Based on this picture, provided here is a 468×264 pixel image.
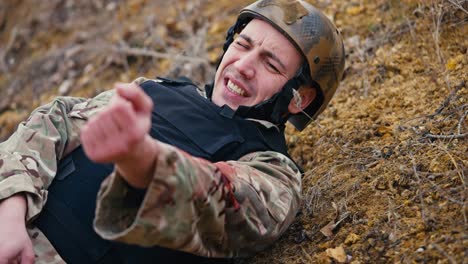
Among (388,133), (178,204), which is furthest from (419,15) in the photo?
(178,204)

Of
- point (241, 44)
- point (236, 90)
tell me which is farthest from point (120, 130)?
point (241, 44)

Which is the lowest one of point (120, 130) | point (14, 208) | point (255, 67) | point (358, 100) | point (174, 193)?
point (358, 100)

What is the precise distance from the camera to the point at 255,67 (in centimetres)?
271

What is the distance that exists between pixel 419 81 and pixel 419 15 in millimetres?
579

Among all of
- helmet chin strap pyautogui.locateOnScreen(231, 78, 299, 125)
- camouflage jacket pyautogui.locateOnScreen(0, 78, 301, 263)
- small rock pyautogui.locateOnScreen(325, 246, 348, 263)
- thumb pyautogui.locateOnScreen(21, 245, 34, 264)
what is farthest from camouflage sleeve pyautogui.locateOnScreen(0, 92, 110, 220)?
small rock pyautogui.locateOnScreen(325, 246, 348, 263)

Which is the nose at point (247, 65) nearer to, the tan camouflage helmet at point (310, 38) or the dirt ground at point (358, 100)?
the tan camouflage helmet at point (310, 38)

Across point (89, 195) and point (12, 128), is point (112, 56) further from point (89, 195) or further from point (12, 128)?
point (89, 195)

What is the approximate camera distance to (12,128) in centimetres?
475

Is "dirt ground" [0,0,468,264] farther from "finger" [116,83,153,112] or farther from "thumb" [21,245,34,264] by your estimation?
"finger" [116,83,153,112]

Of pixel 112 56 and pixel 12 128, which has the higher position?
pixel 112 56

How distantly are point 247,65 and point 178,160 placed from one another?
42.1 inches

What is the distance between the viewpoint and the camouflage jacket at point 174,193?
1.70 meters

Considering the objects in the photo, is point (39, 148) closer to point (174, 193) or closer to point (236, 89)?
point (236, 89)

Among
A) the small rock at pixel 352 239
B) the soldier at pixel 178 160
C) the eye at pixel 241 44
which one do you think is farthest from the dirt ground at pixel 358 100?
the eye at pixel 241 44
